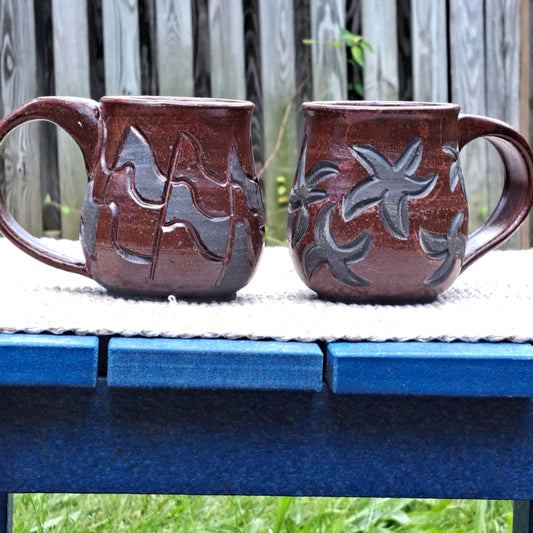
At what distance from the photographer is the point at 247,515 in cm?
180

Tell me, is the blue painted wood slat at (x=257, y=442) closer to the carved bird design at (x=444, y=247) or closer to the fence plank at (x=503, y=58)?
the carved bird design at (x=444, y=247)

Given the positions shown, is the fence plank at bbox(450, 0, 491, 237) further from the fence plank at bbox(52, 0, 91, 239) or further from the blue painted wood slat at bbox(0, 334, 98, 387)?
the blue painted wood slat at bbox(0, 334, 98, 387)

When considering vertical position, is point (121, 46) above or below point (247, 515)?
above

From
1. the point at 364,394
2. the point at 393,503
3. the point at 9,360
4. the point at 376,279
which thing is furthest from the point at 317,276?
the point at 393,503

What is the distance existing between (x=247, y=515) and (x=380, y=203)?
1079 mm

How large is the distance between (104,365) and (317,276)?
0.24 metres

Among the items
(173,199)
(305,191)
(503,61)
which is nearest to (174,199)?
(173,199)

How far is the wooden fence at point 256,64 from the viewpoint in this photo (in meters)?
2.75

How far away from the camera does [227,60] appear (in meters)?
2.77

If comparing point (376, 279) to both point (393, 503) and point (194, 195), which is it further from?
point (393, 503)

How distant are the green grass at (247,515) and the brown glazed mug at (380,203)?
87 centimetres

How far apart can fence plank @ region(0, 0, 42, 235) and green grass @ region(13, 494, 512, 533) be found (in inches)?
43.4

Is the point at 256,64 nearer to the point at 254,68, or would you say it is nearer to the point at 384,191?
the point at 254,68

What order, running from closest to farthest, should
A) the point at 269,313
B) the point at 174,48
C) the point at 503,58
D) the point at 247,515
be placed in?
the point at 269,313 → the point at 247,515 → the point at 174,48 → the point at 503,58
